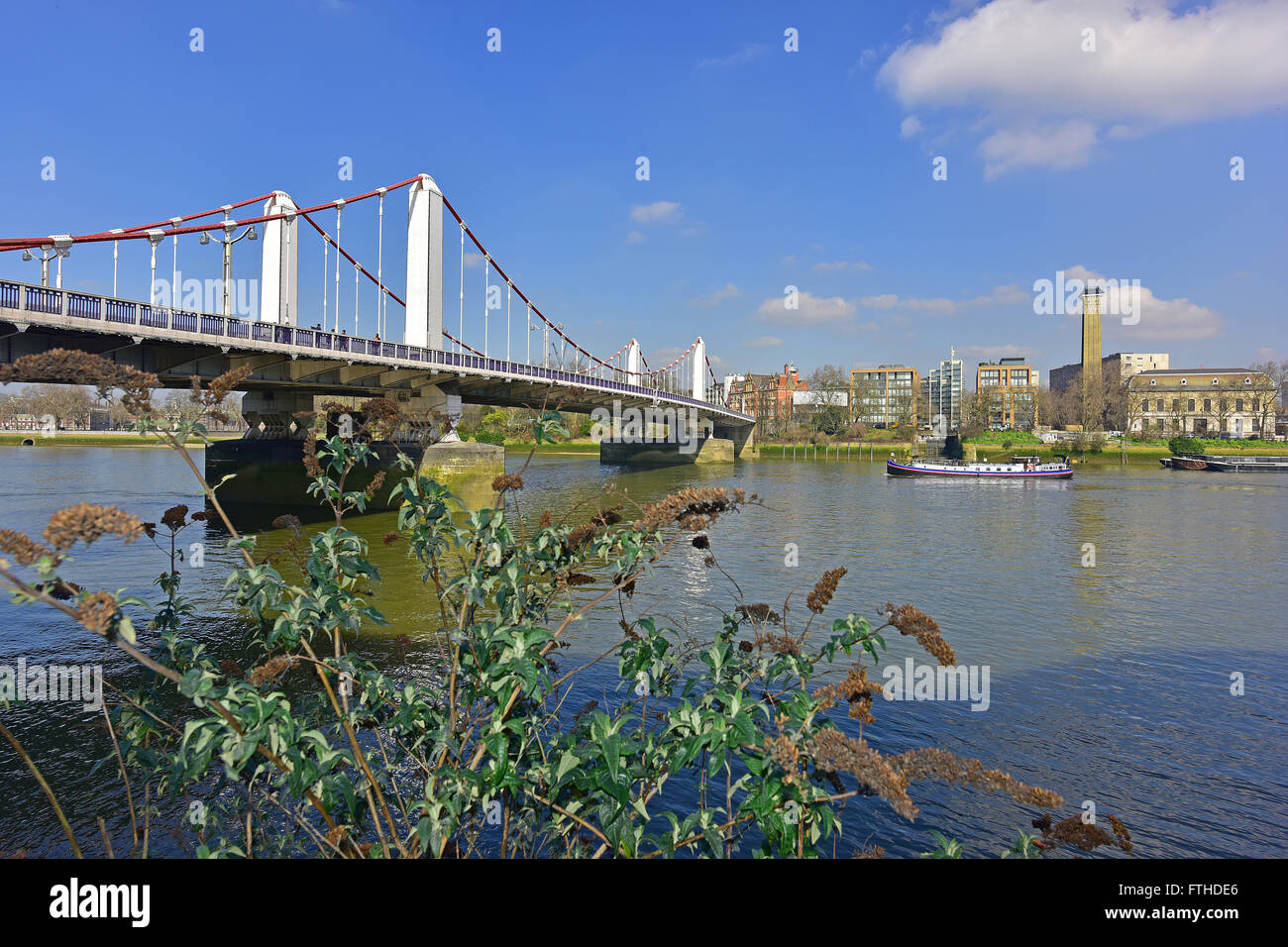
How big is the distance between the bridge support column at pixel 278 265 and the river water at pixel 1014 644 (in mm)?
10033

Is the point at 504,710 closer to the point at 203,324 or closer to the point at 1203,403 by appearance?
the point at 203,324

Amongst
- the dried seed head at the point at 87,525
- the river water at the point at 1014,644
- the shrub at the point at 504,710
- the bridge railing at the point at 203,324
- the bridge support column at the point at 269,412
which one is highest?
the bridge railing at the point at 203,324

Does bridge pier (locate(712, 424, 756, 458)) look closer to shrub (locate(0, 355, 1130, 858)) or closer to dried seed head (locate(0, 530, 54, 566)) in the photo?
shrub (locate(0, 355, 1130, 858))

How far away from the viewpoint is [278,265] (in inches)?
1347

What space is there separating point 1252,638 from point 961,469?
42.9 m

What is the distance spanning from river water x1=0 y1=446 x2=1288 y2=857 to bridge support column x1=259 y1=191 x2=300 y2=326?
32.9 ft

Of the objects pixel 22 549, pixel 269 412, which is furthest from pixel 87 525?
pixel 269 412

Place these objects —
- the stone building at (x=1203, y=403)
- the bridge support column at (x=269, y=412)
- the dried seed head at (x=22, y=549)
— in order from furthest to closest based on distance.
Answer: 1. the stone building at (x=1203, y=403)
2. the bridge support column at (x=269, y=412)
3. the dried seed head at (x=22, y=549)

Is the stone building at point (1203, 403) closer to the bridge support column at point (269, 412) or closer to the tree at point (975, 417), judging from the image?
the tree at point (975, 417)

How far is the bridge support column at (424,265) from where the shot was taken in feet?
118

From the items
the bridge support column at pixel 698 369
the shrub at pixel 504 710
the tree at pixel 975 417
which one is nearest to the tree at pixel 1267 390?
the tree at pixel 975 417

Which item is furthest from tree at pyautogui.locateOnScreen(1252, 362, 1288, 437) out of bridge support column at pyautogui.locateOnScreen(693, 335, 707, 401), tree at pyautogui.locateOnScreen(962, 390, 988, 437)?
bridge support column at pyautogui.locateOnScreen(693, 335, 707, 401)
